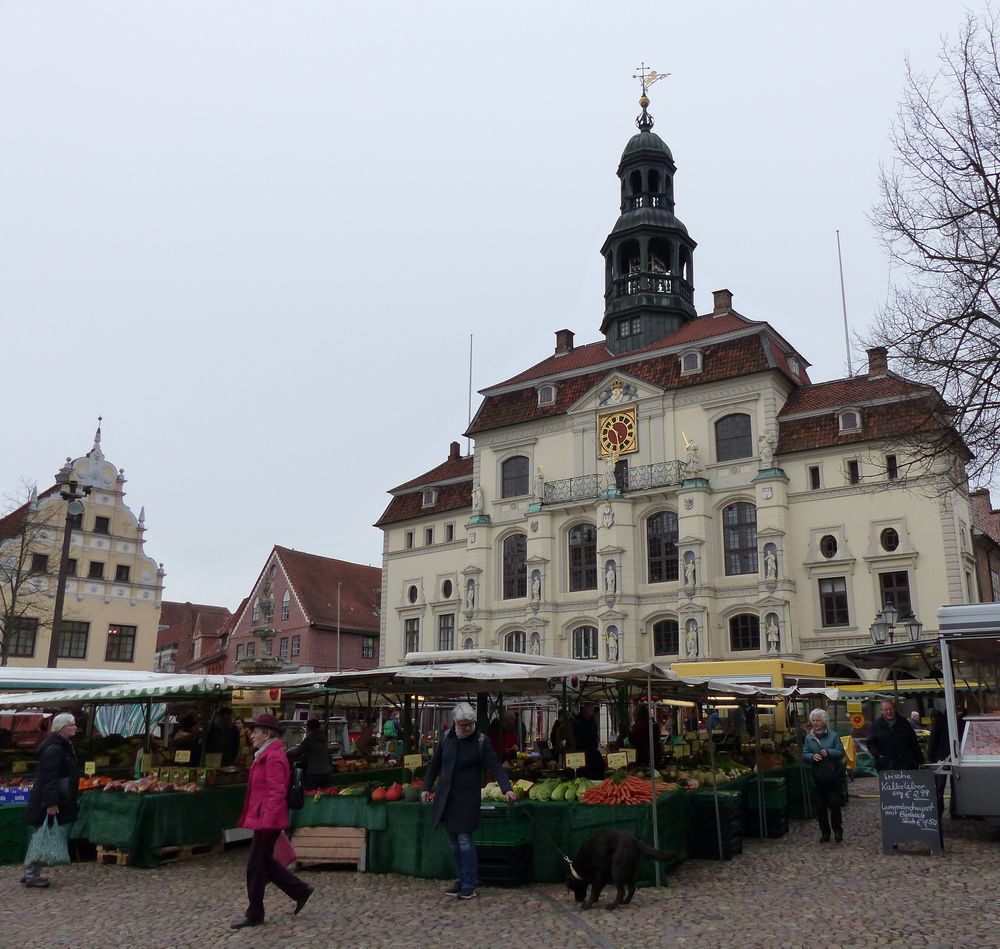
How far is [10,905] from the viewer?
991cm

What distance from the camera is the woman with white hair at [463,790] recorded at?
9547mm

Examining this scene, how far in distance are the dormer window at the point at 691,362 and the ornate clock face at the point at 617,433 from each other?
273 centimetres

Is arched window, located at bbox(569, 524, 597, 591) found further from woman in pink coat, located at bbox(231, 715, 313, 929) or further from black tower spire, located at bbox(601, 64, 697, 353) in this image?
woman in pink coat, located at bbox(231, 715, 313, 929)

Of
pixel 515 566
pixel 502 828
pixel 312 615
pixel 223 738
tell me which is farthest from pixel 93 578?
pixel 502 828

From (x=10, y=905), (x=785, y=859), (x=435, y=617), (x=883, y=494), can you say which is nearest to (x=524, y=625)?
(x=435, y=617)

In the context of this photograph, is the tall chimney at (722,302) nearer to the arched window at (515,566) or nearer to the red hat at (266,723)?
the arched window at (515,566)

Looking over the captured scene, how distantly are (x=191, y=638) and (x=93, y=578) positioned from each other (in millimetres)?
29833

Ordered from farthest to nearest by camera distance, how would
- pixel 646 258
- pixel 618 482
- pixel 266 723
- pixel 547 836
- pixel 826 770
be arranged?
pixel 646 258 < pixel 618 482 < pixel 826 770 < pixel 547 836 < pixel 266 723

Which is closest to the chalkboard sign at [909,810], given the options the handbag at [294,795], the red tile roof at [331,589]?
the handbag at [294,795]

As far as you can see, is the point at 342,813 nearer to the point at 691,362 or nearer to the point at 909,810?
the point at 909,810

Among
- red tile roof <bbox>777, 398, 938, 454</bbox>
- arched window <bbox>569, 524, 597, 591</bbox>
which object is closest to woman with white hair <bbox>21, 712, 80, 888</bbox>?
red tile roof <bbox>777, 398, 938, 454</bbox>

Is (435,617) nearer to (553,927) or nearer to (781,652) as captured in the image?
(781,652)

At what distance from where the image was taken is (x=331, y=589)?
187 feet

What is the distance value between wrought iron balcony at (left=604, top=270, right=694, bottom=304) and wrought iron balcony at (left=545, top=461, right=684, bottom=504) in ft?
33.0
